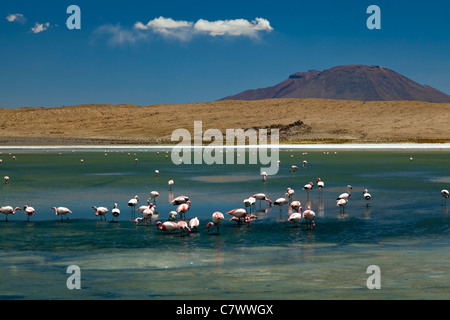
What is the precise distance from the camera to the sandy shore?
112 m

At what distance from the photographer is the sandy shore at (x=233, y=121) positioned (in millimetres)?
112381

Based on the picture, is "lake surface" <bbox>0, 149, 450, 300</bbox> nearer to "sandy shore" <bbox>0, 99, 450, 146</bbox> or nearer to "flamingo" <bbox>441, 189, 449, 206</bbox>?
"flamingo" <bbox>441, 189, 449, 206</bbox>

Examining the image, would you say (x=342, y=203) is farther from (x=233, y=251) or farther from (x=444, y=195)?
(x=233, y=251)

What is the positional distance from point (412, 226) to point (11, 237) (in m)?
10.5

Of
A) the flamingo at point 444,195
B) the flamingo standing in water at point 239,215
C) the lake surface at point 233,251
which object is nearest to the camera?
the lake surface at point 233,251

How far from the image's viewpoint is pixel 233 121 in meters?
147

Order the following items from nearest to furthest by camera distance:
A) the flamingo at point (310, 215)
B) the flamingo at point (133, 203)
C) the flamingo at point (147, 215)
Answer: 1. the flamingo at point (310, 215)
2. the flamingo at point (147, 215)
3. the flamingo at point (133, 203)

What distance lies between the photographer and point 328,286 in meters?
9.72

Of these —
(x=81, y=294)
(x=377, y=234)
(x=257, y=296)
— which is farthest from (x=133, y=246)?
(x=377, y=234)

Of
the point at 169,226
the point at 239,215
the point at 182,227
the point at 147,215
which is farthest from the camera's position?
the point at 147,215

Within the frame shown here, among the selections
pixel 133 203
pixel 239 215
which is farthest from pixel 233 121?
pixel 239 215

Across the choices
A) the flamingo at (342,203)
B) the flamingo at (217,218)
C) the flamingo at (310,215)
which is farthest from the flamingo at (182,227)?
the flamingo at (342,203)

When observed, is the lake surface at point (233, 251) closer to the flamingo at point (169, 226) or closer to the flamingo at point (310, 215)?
the flamingo at point (169, 226)

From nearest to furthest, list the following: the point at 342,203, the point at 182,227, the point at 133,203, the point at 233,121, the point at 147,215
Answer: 1. the point at 182,227
2. the point at 147,215
3. the point at 342,203
4. the point at 133,203
5. the point at 233,121
